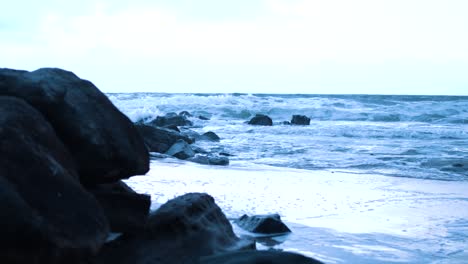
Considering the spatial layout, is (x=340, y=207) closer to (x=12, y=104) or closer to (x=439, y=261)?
(x=439, y=261)

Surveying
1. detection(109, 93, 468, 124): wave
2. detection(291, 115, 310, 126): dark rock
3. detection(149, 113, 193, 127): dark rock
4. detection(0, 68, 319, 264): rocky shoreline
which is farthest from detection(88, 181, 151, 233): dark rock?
detection(291, 115, 310, 126): dark rock

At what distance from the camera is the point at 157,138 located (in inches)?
497

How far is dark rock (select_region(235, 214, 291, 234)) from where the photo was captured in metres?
5.27

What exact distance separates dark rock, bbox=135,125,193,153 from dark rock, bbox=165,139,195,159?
0.34m

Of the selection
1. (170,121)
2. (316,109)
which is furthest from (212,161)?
(316,109)

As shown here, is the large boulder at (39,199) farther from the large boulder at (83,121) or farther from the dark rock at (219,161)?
the dark rock at (219,161)

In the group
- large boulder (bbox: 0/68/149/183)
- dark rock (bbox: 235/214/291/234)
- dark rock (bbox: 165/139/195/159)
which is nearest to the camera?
large boulder (bbox: 0/68/149/183)

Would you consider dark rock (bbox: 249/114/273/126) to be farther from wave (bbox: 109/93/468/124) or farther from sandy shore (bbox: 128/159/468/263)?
sandy shore (bbox: 128/159/468/263)

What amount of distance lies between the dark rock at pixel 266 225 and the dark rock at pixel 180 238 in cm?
79

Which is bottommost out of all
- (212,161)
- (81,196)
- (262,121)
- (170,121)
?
(262,121)

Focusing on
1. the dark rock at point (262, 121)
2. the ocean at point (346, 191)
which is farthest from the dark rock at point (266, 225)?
the dark rock at point (262, 121)

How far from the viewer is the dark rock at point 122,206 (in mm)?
3871

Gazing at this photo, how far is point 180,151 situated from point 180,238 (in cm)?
759

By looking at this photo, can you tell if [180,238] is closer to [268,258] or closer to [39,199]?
[268,258]
